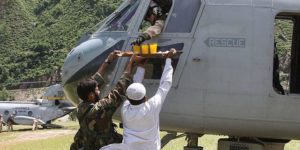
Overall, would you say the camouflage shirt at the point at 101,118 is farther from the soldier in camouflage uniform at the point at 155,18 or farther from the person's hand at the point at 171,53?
the soldier in camouflage uniform at the point at 155,18

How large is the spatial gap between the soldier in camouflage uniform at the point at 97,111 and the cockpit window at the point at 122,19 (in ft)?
3.73

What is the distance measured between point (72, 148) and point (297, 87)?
343 centimetres

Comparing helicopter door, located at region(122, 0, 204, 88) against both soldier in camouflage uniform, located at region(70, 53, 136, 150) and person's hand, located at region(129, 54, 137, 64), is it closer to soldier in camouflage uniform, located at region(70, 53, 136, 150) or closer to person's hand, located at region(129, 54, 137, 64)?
person's hand, located at region(129, 54, 137, 64)

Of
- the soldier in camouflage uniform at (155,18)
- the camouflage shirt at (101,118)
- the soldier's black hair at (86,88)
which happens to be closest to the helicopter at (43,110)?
the soldier in camouflage uniform at (155,18)

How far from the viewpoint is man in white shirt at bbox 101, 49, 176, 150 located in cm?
546

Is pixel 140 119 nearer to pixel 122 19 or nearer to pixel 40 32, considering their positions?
pixel 122 19

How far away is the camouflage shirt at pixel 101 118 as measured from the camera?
5832 millimetres

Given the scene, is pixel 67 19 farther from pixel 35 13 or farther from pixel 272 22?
pixel 272 22

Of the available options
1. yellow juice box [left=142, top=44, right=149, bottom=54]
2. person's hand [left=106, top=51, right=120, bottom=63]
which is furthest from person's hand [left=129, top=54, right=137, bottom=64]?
person's hand [left=106, top=51, right=120, bottom=63]

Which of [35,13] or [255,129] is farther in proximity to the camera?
[35,13]

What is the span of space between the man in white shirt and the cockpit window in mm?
1606

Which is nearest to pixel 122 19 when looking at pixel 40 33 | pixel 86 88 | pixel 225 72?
pixel 86 88

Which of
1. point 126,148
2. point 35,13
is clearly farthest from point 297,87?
point 35,13

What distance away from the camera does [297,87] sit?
7.57m
